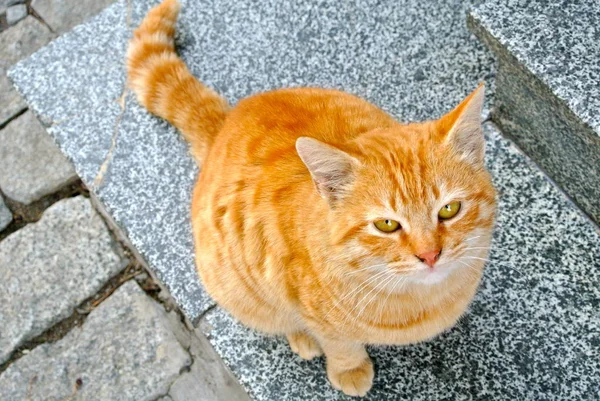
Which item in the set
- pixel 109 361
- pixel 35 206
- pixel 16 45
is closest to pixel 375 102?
pixel 109 361

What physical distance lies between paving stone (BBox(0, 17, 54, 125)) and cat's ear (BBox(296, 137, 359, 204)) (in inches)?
97.5

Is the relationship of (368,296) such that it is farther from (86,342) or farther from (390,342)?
(86,342)

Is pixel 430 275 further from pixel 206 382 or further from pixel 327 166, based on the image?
pixel 206 382

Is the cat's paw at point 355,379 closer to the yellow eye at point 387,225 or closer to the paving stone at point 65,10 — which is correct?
the yellow eye at point 387,225

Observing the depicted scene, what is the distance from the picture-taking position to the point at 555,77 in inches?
84.0

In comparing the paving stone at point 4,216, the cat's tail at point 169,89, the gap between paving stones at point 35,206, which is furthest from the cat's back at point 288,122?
the paving stone at point 4,216

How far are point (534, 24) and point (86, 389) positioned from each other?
2.24 metres

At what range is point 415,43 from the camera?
2.81 meters

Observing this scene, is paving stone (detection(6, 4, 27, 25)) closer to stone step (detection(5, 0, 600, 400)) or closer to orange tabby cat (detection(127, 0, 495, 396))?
stone step (detection(5, 0, 600, 400))

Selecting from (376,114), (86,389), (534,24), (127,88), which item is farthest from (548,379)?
(127,88)

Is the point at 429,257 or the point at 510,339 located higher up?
the point at 429,257

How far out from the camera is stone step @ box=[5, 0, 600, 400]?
2219 millimetres

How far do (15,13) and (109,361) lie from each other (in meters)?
2.22

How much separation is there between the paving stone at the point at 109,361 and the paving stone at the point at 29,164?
2.44ft
